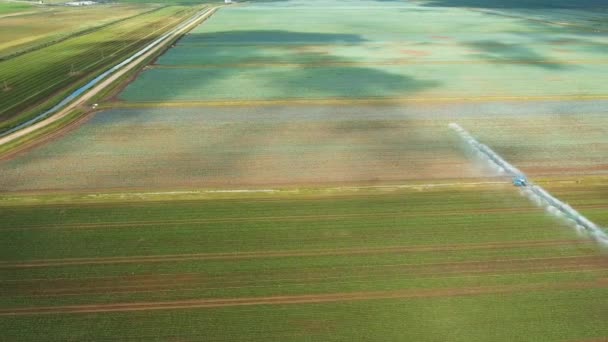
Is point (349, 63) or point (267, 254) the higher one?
point (349, 63)

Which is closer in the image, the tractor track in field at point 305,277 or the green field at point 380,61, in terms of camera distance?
the tractor track in field at point 305,277

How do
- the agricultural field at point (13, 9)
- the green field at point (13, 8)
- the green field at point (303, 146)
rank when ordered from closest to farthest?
the green field at point (303, 146)
the agricultural field at point (13, 9)
the green field at point (13, 8)

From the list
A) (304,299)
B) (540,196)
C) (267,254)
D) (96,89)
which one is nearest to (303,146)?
(267,254)

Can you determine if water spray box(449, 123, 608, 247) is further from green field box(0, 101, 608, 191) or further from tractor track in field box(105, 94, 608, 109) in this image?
tractor track in field box(105, 94, 608, 109)

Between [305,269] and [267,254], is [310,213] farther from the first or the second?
[305,269]

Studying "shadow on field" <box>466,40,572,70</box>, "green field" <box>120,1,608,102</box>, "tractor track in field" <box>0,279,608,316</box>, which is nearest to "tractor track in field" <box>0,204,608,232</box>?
"tractor track in field" <box>0,279,608,316</box>

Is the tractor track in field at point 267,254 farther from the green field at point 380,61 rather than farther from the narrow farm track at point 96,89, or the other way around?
the green field at point 380,61

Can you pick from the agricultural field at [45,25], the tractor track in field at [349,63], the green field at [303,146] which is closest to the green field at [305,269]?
the green field at [303,146]
